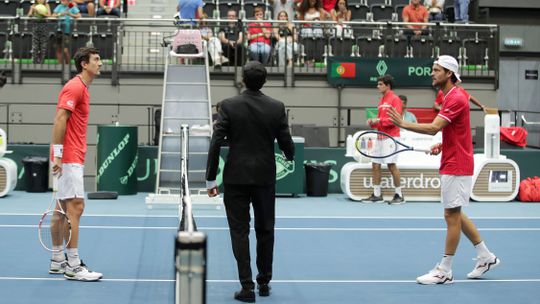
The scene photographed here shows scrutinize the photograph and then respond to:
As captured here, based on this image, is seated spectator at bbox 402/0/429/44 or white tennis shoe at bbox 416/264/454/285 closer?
white tennis shoe at bbox 416/264/454/285

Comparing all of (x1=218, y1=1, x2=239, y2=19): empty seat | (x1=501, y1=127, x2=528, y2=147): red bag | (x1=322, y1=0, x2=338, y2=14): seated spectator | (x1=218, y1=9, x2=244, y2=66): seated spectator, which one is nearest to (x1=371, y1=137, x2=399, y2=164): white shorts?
(x1=501, y1=127, x2=528, y2=147): red bag

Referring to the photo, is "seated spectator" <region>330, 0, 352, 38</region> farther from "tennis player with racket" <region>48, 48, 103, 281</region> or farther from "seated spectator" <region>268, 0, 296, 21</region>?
"tennis player with racket" <region>48, 48, 103, 281</region>

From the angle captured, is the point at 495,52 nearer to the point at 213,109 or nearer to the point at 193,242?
the point at 213,109

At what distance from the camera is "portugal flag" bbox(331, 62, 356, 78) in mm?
20156

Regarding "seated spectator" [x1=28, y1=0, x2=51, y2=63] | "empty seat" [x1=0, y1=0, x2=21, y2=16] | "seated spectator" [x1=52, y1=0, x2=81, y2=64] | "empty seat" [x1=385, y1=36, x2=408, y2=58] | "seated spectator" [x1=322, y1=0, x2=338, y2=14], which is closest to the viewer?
"seated spectator" [x1=52, y1=0, x2=81, y2=64]

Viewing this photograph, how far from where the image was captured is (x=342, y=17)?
2156cm

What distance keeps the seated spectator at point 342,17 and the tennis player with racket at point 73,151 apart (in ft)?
38.8

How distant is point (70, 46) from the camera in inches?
790

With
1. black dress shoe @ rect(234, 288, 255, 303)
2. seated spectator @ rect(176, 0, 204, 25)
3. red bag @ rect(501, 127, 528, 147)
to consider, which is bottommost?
black dress shoe @ rect(234, 288, 255, 303)

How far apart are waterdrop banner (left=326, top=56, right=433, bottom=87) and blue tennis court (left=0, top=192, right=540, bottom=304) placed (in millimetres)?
4496

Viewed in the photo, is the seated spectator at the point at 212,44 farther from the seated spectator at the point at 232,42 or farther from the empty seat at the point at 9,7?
the empty seat at the point at 9,7

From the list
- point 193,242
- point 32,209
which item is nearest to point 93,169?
point 32,209

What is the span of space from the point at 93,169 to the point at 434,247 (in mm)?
9718

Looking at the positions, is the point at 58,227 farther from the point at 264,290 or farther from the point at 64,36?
the point at 64,36
